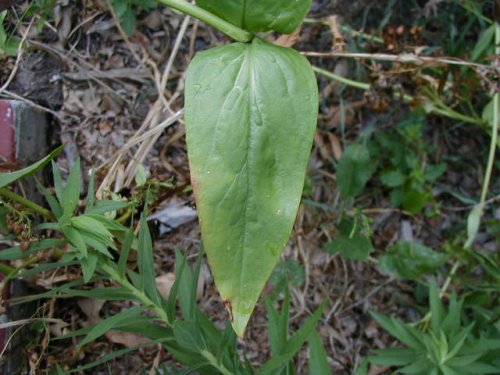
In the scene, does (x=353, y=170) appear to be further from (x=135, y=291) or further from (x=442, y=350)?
(x=135, y=291)

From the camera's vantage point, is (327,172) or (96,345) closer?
A: (96,345)

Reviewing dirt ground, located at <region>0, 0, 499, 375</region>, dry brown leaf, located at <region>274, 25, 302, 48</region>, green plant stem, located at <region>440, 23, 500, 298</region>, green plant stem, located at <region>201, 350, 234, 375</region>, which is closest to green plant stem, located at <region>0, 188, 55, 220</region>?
dirt ground, located at <region>0, 0, 499, 375</region>

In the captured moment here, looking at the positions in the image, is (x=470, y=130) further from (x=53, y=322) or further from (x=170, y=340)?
(x=53, y=322)

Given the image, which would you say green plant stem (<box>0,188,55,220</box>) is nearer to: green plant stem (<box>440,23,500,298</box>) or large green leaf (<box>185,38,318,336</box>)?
large green leaf (<box>185,38,318,336</box>)

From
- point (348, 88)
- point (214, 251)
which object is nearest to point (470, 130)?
point (348, 88)

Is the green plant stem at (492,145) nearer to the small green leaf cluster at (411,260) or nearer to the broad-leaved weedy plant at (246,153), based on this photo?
the small green leaf cluster at (411,260)

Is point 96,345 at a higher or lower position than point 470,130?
lower
